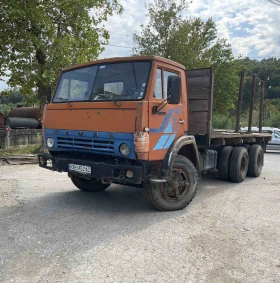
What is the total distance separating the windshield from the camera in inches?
184

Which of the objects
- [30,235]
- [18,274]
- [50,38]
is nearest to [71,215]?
[30,235]

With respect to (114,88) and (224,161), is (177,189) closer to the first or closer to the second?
(114,88)

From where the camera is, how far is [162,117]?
15.5ft

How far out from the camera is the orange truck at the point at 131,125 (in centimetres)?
450

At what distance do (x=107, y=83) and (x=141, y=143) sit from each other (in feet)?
4.05

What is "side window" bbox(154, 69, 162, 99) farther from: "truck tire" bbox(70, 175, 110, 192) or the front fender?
"truck tire" bbox(70, 175, 110, 192)

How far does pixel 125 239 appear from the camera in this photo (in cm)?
399

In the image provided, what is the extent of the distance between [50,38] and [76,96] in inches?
291

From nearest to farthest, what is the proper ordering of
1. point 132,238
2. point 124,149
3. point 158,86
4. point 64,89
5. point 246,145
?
point 132,238 → point 124,149 → point 158,86 → point 64,89 → point 246,145

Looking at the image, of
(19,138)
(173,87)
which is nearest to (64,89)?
(173,87)

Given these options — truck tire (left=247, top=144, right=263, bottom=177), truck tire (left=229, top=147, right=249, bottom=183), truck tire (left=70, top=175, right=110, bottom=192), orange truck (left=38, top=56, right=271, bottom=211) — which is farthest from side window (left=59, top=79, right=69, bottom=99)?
truck tire (left=247, top=144, right=263, bottom=177)

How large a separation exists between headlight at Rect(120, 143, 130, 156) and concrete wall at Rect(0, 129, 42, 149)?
32.7ft

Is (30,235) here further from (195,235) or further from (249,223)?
(249,223)

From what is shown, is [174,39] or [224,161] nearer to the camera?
[224,161]
